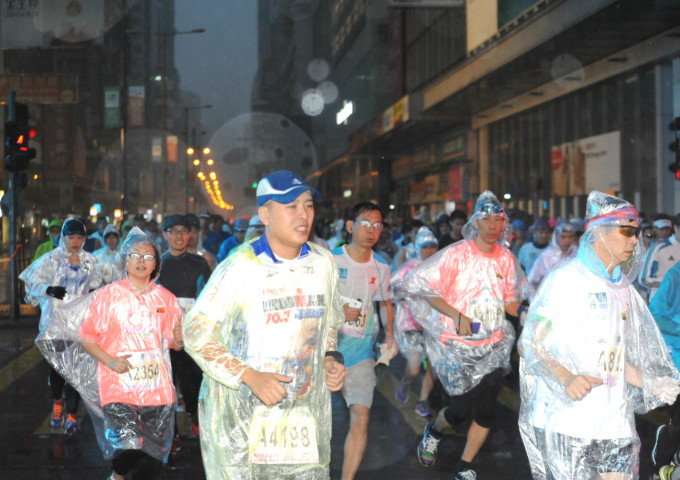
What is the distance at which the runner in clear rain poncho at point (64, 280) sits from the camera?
809 centimetres

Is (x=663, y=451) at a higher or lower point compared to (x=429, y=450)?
higher

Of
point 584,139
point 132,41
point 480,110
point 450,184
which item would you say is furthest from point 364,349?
point 132,41

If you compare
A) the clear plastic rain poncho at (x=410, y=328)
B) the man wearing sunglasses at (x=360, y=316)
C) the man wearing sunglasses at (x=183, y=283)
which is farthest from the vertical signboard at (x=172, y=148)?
the man wearing sunglasses at (x=360, y=316)

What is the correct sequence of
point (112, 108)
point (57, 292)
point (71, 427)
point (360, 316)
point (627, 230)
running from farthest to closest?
1. point (112, 108)
2. point (71, 427)
3. point (57, 292)
4. point (360, 316)
5. point (627, 230)

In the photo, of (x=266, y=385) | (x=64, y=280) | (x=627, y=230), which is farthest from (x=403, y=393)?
(x=266, y=385)

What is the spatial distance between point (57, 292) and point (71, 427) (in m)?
1.23

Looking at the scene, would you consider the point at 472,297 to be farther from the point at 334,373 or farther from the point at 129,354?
the point at 334,373

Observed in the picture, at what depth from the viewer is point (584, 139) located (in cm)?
2473

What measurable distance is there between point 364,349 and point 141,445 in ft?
5.90

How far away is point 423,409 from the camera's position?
893 cm

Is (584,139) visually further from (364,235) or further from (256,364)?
(256,364)

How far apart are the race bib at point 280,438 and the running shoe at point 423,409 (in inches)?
212

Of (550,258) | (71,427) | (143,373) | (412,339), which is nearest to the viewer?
(143,373)

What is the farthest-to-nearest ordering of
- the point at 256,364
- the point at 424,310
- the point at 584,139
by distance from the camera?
the point at 584,139
the point at 424,310
the point at 256,364
